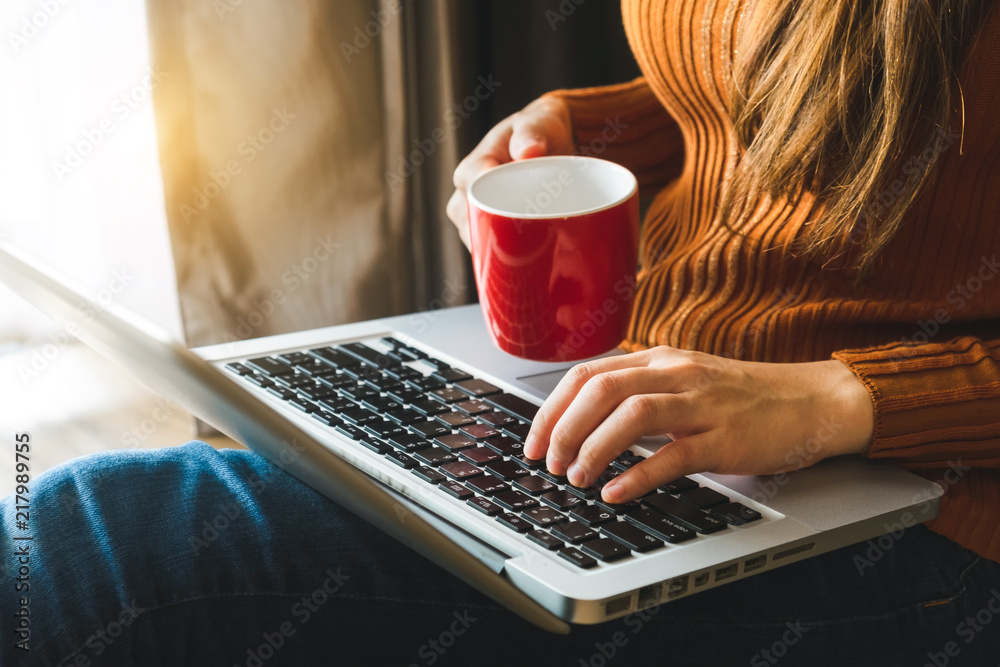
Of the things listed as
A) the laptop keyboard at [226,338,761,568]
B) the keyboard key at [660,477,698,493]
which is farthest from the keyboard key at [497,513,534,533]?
the keyboard key at [660,477,698,493]

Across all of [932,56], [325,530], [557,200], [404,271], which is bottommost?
[404,271]

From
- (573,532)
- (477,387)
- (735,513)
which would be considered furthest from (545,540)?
(477,387)

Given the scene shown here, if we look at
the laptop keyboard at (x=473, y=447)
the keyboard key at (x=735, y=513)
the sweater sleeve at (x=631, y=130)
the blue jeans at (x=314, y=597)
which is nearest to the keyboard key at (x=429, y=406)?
the laptop keyboard at (x=473, y=447)

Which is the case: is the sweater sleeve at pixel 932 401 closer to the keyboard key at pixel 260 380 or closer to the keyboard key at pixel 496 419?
the keyboard key at pixel 496 419

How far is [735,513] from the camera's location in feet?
1.77

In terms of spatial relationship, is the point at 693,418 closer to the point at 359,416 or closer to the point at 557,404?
the point at 557,404

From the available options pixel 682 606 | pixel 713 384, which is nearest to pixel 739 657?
pixel 682 606

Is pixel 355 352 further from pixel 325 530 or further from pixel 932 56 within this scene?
pixel 932 56

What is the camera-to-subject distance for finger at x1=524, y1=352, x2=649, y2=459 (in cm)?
57

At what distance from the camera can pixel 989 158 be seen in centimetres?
68

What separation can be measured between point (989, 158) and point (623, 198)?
0.91 ft

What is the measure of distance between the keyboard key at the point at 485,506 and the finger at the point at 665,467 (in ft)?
0.21

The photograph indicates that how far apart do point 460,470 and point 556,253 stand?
0.16 meters

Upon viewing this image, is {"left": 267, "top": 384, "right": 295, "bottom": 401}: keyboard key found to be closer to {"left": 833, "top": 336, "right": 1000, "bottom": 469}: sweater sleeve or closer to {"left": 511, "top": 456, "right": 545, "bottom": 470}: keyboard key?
{"left": 511, "top": 456, "right": 545, "bottom": 470}: keyboard key
